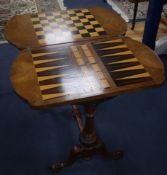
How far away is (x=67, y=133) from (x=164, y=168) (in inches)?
33.1

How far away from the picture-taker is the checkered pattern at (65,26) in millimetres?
1927

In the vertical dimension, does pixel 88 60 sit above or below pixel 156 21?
above

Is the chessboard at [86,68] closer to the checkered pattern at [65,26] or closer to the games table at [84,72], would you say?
the games table at [84,72]

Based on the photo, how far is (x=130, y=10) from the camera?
4195 millimetres

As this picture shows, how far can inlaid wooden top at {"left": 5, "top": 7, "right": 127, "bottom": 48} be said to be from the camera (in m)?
1.88

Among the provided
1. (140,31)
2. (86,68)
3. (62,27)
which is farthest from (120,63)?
(140,31)

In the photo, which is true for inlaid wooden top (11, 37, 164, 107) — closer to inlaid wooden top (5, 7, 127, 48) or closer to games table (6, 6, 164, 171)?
games table (6, 6, 164, 171)

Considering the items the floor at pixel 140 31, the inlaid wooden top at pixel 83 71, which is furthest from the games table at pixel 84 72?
the floor at pixel 140 31

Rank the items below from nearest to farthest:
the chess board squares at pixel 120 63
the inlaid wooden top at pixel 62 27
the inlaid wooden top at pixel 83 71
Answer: the inlaid wooden top at pixel 83 71 < the chess board squares at pixel 120 63 < the inlaid wooden top at pixel 62 27

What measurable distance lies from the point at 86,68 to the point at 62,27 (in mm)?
627

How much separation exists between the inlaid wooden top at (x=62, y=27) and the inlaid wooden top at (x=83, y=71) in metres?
0.12

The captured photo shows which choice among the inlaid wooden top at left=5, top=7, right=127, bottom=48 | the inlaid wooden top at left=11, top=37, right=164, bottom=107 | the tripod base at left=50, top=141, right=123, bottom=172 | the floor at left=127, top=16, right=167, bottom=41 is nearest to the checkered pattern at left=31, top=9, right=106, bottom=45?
the inlaid wooden top at left=5, top=7, right=127, bottom=48

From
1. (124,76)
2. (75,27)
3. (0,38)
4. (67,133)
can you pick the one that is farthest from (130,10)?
(124,76)

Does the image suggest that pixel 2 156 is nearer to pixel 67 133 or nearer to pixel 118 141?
pixel 67 133
